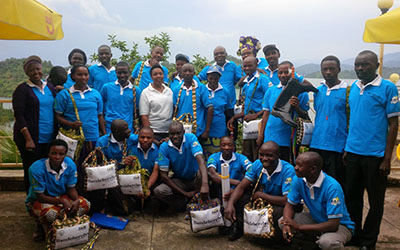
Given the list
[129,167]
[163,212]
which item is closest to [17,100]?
[129,167]

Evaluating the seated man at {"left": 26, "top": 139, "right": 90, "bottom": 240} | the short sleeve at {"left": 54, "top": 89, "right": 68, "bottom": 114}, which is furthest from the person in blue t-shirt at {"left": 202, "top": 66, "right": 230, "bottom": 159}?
the seated man at {"left": 26, "top": 139, "right": 90, "bottom": 240}

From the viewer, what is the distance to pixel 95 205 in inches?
182

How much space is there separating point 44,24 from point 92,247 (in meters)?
2.43

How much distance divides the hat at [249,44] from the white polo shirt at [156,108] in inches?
70.8

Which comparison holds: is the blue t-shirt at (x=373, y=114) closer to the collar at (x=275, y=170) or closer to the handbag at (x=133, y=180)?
the collar at (x=275, y=170)

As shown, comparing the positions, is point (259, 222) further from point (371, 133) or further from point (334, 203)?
point (371, 133)

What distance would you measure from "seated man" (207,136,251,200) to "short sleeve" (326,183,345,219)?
1202mm

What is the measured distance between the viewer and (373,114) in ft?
11.5

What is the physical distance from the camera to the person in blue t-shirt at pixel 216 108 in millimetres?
5449

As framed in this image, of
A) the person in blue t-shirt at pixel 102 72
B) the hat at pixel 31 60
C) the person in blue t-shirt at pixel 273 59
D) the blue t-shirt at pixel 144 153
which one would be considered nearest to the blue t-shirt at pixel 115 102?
the blue t-shirt at pixel 144 153

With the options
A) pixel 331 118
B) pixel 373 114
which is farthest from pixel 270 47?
pixel 373 114

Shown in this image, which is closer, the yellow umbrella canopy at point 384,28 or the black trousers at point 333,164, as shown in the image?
the yellow umbrella canopy at point 384,28

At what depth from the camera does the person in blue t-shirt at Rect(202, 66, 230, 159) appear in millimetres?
5449

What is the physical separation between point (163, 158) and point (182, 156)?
0.85ft
